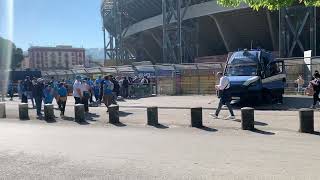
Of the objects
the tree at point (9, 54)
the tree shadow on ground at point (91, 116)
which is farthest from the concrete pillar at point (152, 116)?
the tree at point (9, 54)

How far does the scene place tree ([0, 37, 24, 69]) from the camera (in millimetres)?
108500

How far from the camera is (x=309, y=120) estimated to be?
13.4 meters

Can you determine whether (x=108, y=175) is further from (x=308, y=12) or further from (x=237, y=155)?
(x=308, y=12)

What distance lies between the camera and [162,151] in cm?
1075

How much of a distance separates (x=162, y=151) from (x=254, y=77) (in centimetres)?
1318

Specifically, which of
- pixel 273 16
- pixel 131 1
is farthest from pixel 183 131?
pixel 131 1

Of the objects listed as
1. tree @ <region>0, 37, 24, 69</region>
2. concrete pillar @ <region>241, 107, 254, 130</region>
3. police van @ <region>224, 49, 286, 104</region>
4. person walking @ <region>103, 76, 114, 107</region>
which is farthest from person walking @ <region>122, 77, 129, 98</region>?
tree @ <region>0, 37, 24, 69</region>

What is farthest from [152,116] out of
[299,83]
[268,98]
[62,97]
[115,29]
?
[115,29]

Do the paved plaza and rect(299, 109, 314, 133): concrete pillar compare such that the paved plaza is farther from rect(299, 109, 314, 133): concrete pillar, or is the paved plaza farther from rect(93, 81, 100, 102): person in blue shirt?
rect(93, 81, 100, 102): person in blue shirt

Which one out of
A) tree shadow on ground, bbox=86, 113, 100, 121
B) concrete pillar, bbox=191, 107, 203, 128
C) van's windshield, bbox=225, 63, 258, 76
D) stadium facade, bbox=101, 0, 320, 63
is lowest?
tree shadow on ground, bbox=86, 113, 100, 121

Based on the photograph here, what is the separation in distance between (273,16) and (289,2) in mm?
39156

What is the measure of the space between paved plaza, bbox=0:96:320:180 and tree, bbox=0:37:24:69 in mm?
93765

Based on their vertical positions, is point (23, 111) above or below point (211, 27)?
below

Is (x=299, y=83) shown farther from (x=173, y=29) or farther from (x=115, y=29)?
(x=115, y=29)
